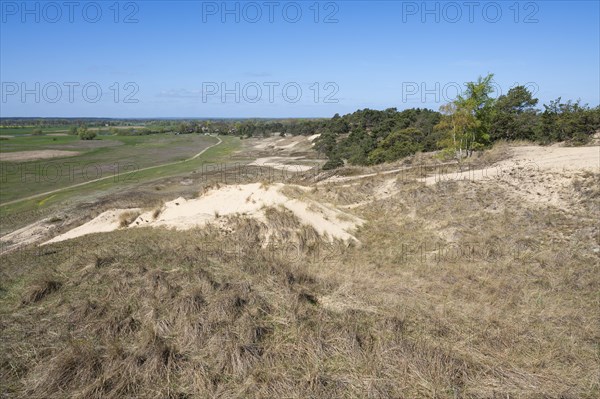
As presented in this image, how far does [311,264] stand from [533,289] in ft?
20.3

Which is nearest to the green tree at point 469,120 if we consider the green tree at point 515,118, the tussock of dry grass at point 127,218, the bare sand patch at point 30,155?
the green tree at point 515,118

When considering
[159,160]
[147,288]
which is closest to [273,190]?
[147,288]

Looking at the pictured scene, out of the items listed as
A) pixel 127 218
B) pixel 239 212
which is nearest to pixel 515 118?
pixel 239 212

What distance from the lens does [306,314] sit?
7750mm

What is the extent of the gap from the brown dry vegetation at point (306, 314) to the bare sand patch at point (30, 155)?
63977 millimetres

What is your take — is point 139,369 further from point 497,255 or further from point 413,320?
point 497,255

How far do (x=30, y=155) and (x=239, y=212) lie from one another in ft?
234

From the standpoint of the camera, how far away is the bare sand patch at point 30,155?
63.4 m

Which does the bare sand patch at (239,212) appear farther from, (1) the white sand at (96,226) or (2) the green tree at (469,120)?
(2) the green tree at (469,120)

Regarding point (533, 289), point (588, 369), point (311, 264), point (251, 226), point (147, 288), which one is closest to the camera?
point (588, 369)

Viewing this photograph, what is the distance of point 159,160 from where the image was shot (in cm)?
6594

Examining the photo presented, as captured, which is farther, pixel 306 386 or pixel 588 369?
pixel 588 369
